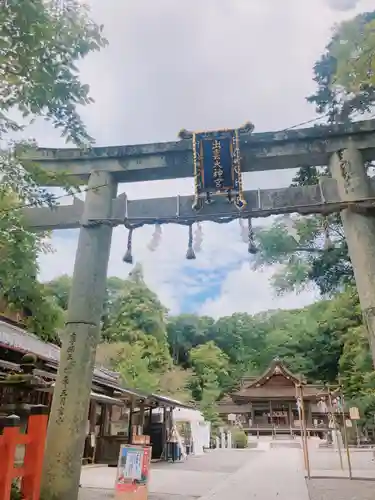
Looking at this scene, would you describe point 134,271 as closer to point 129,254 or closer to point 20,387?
point 129,254

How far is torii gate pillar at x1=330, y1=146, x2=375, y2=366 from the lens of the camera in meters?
5.97

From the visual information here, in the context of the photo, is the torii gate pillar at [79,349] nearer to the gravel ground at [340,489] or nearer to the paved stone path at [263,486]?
the paved stone path at [263,486]

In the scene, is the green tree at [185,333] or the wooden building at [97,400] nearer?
the wooden building at [97,400]

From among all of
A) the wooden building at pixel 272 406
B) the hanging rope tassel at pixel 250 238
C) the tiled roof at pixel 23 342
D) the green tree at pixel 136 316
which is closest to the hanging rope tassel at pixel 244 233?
the hanging rope tassel at pixel 250 238

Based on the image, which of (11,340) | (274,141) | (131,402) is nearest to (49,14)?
(274,141)

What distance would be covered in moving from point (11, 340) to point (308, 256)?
938 cm

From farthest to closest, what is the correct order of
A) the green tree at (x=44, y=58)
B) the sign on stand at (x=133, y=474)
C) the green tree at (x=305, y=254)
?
1. the green tree at (x=305, y=254)
2. the sign on stand at (x=133, y=474)
3. the green tree at (x=44, y=58)

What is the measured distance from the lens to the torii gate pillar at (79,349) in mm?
5594

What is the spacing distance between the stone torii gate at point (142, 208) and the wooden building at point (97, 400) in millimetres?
720

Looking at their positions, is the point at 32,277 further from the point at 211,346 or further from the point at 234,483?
the point at 211,346

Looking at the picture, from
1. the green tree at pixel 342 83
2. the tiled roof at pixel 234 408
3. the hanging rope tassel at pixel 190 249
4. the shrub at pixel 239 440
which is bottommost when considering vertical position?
the shrub at pixel 239 440

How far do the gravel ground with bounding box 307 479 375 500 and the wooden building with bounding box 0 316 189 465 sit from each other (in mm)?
4003

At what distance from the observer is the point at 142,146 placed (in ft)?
23.9

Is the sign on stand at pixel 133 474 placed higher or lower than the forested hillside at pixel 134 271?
lower
